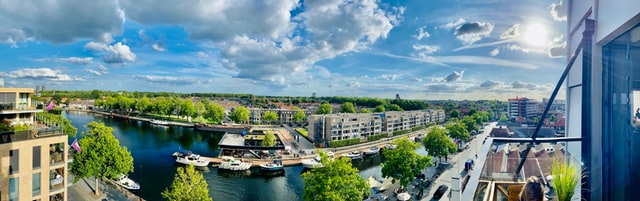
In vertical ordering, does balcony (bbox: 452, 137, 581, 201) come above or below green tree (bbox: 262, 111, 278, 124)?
above

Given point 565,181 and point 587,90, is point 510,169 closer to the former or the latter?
point 565,181

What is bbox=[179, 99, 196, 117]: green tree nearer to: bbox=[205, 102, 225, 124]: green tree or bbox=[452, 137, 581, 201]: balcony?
bbox=[205, 102, 225, 124]: green tree

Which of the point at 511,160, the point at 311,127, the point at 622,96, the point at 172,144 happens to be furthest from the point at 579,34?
the point at 172,144

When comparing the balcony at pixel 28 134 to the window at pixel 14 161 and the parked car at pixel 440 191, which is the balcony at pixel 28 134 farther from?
the parked car at pixel 440 191

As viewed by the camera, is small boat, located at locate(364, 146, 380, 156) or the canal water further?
small boat, located at locate(364, 146, 380, 156)

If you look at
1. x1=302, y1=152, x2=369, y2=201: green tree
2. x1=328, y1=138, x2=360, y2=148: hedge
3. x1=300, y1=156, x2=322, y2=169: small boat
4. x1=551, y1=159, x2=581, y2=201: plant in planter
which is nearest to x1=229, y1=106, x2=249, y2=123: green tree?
x1=328, y1=138, x2=360, y2=148: hedge

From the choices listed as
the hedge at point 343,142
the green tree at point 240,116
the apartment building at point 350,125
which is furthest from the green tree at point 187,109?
the hedge at point 343,142
